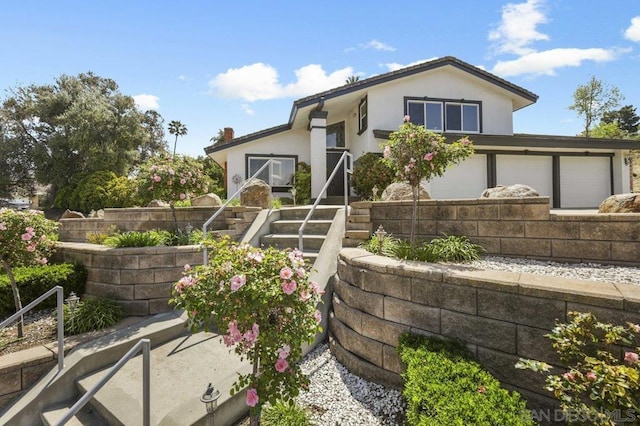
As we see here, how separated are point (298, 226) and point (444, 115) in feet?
28.6

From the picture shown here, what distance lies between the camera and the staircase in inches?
222

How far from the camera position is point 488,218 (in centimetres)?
448

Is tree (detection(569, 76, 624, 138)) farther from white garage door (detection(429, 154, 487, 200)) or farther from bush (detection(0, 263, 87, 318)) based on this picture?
bush (detection(0, 263, 87, 318))

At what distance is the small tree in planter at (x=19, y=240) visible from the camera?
425 cm

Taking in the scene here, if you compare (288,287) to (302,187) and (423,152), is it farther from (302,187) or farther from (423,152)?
(302,187)

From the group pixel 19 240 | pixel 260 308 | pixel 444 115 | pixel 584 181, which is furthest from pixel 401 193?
pixel 584 181

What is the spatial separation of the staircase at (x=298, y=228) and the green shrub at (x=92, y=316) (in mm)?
2690

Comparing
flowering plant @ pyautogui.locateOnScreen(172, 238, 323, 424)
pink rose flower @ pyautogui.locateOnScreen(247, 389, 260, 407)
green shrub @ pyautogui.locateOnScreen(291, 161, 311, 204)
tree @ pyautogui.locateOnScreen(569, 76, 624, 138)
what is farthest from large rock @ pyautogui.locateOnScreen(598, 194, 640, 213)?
tree @ pyautogui.locateOnScreen(569, 76, 624, 138)

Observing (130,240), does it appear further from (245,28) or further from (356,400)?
(245,28)

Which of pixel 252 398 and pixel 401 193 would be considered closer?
pixel 252 398

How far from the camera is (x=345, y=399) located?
312 cm

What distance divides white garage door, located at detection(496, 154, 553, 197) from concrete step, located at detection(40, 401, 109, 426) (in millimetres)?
11977

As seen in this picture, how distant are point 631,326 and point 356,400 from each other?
93.1 inches

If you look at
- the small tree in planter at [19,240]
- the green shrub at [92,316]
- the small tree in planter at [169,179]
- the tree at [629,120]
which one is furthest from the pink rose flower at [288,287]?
the tree at [629,120]
